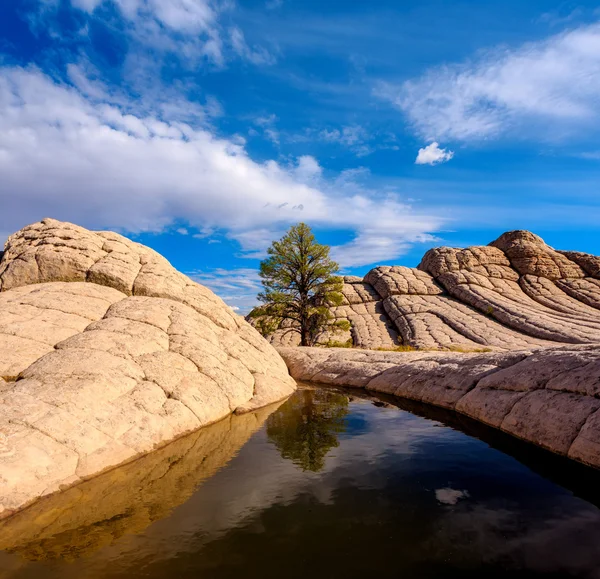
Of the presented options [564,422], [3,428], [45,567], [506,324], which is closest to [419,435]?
[564,422]

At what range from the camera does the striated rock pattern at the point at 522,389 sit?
8586 mm

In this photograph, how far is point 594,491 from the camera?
6926 millimetres

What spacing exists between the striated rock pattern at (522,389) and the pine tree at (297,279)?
14.9 metres

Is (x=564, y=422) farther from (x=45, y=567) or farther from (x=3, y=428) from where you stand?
(x=3, y=428)

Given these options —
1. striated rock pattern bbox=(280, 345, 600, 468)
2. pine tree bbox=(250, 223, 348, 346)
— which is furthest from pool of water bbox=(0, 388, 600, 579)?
pine tree bbox=(250, 223, 348, 346)

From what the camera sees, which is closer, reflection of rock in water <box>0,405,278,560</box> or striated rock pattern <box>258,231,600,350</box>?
reflection of rock in water <box>0,405,278,560</box>

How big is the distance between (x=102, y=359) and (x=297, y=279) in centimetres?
2352

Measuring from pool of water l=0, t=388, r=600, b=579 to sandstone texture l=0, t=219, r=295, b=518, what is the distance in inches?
30.1

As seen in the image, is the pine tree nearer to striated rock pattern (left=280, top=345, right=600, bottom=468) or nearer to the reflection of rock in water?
striated rock pattern (left=280, top=345, right=600, bottom=468)

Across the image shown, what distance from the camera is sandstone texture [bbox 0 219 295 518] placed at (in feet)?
25.6

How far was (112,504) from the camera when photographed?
668cm

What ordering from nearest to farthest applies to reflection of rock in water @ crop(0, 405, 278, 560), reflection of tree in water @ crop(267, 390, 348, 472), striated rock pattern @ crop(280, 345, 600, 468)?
reflection of rock in water @ crop(0, 405, 278, 560) < striated rock pattern @ crop(280, 345, 600, 468) < reflection of tree in water @ crop(267, 390, 348, 472)

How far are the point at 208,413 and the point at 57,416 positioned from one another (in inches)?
171

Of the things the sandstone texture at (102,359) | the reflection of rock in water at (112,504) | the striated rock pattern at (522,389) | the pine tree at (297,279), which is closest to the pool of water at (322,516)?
the reflection of rock in water at (112,504)
